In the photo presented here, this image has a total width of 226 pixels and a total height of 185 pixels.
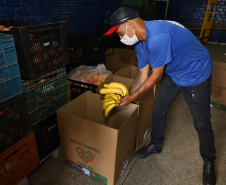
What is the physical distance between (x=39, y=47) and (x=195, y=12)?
27.7 ft

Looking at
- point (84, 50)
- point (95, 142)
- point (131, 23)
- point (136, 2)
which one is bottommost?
point (95, 142)

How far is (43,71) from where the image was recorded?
176cm

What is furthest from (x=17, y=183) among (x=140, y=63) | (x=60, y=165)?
(x=140, y=63)

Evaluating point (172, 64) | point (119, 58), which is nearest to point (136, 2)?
point (119, 58)

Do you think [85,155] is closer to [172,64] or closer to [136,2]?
[172,64]

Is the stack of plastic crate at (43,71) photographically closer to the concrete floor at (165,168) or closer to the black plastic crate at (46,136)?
the black plastic crate at (46,136)

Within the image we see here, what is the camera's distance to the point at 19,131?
1.57m

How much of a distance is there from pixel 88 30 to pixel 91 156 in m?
3.11

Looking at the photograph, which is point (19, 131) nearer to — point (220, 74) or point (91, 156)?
point (91, 156)

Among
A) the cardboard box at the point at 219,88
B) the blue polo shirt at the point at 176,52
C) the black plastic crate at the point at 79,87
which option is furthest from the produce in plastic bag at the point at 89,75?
the cardboard box at the point at 219,88

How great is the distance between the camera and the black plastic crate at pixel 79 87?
234 cm

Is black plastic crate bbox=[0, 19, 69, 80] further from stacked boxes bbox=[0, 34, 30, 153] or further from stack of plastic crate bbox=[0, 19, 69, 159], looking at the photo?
stacked boxes bbox=[0, 34, 30, 153]

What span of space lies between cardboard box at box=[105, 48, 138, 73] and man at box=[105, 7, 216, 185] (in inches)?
69.7

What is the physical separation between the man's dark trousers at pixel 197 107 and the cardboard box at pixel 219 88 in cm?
154
